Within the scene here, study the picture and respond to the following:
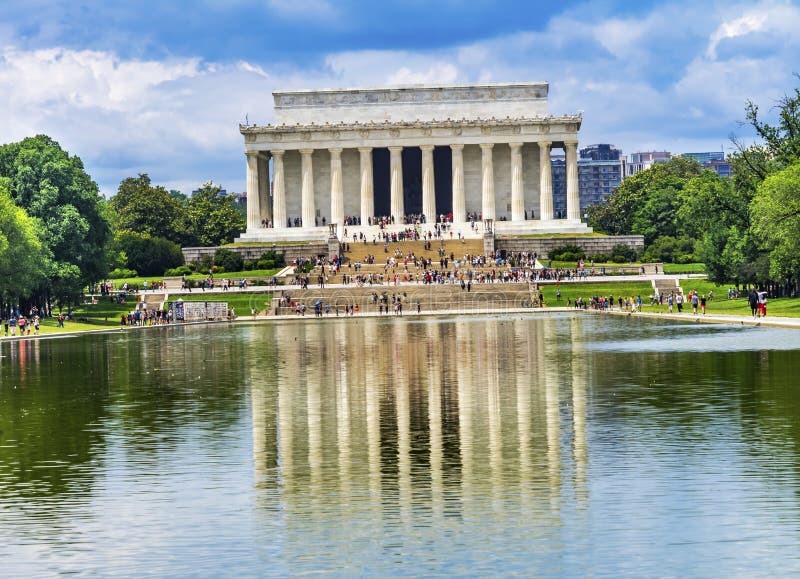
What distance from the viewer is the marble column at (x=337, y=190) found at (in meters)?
152

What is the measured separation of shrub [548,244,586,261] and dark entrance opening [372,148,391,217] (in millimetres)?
36242

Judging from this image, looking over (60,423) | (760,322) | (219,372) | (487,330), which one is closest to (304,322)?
(487,330)

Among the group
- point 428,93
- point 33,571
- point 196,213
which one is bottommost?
point 33,571

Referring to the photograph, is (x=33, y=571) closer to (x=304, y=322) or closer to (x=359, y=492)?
(x=359, y=492)

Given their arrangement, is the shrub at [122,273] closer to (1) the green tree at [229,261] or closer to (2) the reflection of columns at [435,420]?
(1) the green tree at [229,261]

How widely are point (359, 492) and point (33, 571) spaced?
225 inches

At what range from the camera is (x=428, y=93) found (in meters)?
152

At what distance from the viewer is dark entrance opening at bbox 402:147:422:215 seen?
165 metres

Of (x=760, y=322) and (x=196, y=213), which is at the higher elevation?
(x=196, y=213)

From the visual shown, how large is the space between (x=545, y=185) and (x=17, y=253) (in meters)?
74.2

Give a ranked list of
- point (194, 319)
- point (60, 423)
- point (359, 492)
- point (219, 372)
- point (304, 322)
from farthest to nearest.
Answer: point (194, 319) < point (304, 322) < point (219, 372) < point (60, 423) < point (359, 492)

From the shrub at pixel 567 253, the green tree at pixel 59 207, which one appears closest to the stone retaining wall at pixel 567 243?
the shrub at pixel 567 253

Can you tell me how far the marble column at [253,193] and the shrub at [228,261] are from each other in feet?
57.5

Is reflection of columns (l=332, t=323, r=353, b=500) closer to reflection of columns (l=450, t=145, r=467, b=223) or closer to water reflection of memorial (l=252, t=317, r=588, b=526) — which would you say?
water reflection of memorial (l=252, t=317, r=588, b=526)
